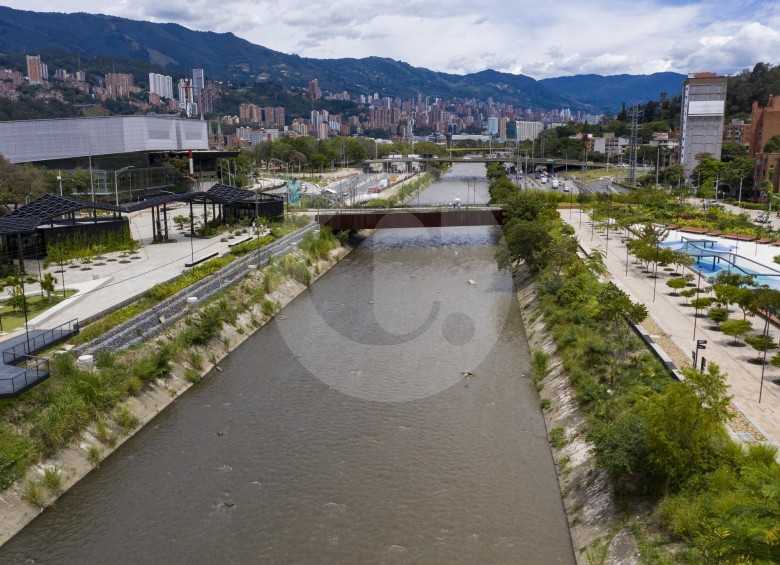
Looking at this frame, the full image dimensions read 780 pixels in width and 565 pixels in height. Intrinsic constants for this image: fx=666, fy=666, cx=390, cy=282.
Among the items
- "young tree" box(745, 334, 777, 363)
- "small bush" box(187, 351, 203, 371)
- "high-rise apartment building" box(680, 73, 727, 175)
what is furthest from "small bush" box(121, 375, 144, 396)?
"high-rise apartment building" box(680, 73, 727, 175)

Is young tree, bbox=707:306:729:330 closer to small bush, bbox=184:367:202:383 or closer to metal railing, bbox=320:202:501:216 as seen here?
small bush, bbox=184:367:202:383

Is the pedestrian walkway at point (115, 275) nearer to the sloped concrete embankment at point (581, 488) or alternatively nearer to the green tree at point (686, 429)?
the sloped concrete embankment at point (581, 488)

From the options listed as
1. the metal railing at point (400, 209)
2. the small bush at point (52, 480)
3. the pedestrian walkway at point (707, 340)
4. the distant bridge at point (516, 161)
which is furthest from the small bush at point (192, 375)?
the distant bridge at point (516, 161)

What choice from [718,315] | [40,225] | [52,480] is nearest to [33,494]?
[52,480]

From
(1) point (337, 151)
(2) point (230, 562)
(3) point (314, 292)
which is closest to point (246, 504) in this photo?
(2) point (230, 562)

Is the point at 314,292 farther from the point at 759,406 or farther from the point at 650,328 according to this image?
the point at 759,406

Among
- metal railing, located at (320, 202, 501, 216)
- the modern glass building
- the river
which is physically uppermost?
the modern glass building

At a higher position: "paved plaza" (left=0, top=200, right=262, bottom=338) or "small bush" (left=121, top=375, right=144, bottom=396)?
"paved plaza" (left=0, top=200, right=262, bottom=338)
